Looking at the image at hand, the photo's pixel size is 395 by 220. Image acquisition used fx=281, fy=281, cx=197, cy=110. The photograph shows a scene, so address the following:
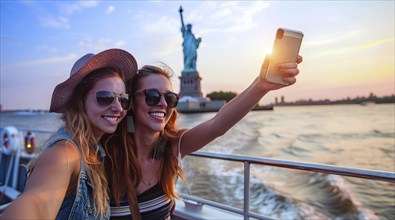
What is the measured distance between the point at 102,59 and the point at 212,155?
3.65 feet

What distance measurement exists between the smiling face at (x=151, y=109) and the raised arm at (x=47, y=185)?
0.47m

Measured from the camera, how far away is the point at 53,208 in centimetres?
77

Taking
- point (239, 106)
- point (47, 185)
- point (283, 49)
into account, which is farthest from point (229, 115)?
point (47, 185)

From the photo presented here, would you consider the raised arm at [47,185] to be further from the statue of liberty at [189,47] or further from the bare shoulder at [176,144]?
the statue of liberty at [189,47]

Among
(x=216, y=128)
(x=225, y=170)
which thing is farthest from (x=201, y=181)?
(x=216, y=128)

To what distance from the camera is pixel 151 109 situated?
1.34 meters

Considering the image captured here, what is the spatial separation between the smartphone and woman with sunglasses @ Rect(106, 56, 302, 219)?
118mm

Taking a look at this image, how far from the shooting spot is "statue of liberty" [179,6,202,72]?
46.3m

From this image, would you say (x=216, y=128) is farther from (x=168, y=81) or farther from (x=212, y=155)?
(x=212, y=155)

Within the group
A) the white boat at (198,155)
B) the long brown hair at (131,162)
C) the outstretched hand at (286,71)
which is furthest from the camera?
the white boat at (198,155)

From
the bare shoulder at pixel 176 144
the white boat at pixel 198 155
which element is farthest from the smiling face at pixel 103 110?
the white boat at pixel 198 155

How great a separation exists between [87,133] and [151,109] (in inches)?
14.0

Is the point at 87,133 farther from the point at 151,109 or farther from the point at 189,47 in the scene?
the point at 189,47

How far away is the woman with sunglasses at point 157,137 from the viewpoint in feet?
4.13
